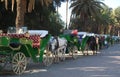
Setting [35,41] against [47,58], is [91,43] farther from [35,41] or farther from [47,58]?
[35,41]

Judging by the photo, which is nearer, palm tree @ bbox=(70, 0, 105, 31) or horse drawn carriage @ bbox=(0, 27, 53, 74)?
horse drawn carriage @ bbox=(0, 27, 53, 74)

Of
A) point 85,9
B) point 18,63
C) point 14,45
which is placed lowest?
point 18,63

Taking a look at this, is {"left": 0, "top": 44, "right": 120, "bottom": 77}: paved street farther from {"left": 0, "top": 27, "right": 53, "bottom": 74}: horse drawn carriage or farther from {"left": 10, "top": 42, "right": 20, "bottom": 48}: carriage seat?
{"left": 10, "top": 42, "right": 20, "bottom": 48}: carriage seat

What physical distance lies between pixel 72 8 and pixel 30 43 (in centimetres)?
5645

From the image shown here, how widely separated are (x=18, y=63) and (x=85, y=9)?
5456cm

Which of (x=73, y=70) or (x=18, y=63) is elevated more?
(x=18, y=63)

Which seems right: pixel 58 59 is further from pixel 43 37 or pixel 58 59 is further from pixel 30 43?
pixel 30 43

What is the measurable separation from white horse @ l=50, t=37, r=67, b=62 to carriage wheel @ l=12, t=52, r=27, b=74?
18.5 ft

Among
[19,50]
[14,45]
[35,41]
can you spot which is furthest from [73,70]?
[14,45]

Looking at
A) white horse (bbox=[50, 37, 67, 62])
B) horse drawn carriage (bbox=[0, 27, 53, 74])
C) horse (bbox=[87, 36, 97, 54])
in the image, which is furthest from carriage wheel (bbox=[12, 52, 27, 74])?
horse (bbox=[87, 36, 97, 54])

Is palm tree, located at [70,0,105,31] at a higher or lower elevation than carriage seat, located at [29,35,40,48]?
higher

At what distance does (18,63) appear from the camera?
54.9 feet

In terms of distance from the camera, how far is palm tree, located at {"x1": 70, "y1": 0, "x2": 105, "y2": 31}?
233ft

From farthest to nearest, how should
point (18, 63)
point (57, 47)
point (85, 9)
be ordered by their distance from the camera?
1. point (85, 9)
2. point (57, 47)
3. point (18, 63)
